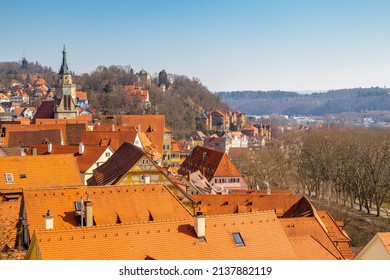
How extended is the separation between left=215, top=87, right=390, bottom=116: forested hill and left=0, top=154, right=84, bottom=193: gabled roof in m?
24.0

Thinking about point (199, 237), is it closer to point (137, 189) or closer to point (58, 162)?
point (137, 189)

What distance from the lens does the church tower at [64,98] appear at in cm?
2417

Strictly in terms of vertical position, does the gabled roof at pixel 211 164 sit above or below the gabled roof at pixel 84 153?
below

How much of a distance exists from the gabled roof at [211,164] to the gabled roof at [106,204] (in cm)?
1111

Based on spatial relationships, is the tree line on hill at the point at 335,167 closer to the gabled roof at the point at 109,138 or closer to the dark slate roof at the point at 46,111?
the gabled roof at the point at 109,138

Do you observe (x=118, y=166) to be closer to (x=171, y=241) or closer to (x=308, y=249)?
(x=308, y=249)

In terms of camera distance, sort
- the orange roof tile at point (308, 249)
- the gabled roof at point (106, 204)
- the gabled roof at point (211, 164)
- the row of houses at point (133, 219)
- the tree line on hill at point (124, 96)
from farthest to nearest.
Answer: the tree line on hill at point (124, 96), the gabled roof at point (211, 164), the gabled roof at point (106, 204), the orange roof tile at point (308, 249), the row of houses at point (133, 219)

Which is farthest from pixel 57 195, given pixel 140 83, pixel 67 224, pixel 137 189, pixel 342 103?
pixel 342 103

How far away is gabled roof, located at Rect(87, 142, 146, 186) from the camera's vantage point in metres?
10.1

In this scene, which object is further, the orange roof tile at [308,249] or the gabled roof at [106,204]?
the gabled roof at [106,204]

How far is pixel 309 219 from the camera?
27.0ft

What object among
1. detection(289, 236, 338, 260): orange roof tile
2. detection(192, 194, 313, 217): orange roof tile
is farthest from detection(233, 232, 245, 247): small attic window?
detection(192, 194, 313, 217): orange roof tile

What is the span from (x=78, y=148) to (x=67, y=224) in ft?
27.1

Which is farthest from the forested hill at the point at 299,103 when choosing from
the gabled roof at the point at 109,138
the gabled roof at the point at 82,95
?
the gabled roof at the point at 109,138
